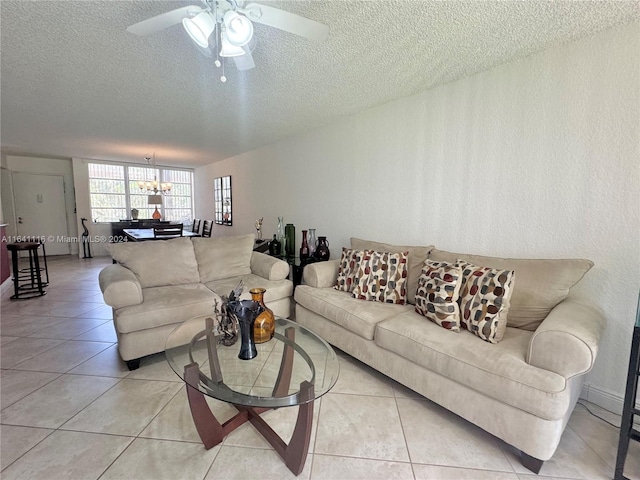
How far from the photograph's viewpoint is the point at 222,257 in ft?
10.1

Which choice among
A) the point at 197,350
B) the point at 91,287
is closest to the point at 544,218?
the point at 197,350

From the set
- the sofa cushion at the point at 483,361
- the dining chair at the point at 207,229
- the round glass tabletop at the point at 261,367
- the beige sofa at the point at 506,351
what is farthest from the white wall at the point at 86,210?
the sofa cushion at the point at 483,361

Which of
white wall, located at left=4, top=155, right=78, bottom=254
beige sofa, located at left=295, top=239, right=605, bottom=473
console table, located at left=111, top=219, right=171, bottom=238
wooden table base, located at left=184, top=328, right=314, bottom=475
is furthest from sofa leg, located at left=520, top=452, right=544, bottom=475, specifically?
white wall, located at left=4, top=155, right=78, bottom=254

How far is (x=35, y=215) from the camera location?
6.44 m

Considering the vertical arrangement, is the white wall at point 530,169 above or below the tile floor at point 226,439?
above

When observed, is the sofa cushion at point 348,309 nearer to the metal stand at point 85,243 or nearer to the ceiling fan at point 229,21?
the ceiling fan at point 229,21

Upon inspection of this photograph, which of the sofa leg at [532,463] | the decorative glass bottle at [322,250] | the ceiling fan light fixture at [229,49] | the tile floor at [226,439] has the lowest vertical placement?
the tile floor at [226,439]

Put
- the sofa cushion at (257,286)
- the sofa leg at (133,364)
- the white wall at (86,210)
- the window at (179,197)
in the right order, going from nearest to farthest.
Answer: the sofa leg at (133,364) < the sofa cushion at (257,286) < the white wall at (86,210) < the window at (179,197)

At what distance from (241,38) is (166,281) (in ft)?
7.12

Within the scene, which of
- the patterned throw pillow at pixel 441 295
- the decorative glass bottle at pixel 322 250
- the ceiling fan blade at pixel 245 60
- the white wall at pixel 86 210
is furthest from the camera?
the white wall at pixel 86 210

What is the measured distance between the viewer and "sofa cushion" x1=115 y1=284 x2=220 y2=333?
2.10 metres

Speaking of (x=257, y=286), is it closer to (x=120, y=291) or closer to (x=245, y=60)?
(x=120, y=291)

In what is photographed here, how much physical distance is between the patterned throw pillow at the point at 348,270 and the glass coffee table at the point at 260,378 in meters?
0.84

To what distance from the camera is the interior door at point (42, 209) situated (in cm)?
625
